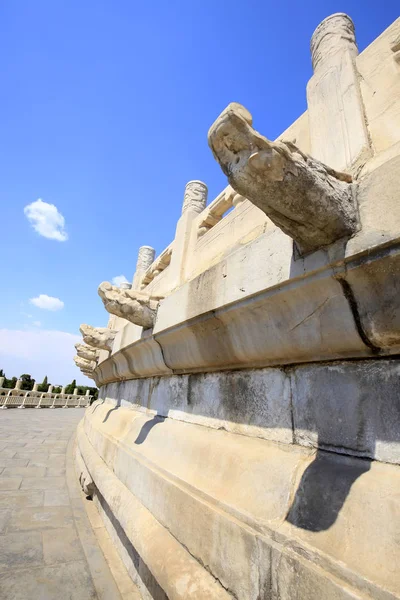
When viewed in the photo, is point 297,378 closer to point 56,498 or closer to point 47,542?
point 47,542

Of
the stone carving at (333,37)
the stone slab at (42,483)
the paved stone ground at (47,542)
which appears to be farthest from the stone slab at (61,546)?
the stone carving at (333,37)

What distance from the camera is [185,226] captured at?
137 inches

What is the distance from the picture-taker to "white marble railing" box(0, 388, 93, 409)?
16.4 metres

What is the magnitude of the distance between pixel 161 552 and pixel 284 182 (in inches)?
72.7

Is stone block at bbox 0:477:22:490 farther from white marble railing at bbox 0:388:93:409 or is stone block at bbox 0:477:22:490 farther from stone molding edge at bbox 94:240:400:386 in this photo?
white marble railing at bbox 0:388:93:409

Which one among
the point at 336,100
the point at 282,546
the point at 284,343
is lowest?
the point at 282,546

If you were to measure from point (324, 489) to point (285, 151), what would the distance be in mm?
1166

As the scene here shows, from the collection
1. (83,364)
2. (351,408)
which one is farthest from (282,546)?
(83,364)

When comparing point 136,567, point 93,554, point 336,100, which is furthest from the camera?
point 93,554

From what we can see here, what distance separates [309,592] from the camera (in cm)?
93

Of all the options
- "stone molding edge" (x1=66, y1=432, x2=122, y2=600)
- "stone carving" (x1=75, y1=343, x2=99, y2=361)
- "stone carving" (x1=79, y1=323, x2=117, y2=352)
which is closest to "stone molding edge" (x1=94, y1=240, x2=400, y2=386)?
"stone molding edge" (x1=66, y1=432, x2=122, y2=600)

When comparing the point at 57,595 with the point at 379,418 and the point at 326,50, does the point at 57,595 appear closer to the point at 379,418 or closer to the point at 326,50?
the point at 379,418

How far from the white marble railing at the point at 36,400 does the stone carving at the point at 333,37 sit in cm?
1879

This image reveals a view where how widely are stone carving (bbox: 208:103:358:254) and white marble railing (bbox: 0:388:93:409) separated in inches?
738
